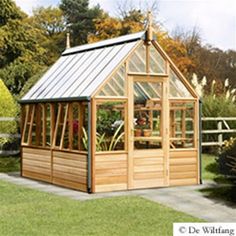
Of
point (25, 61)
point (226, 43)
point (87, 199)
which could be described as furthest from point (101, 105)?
point (226, 43)

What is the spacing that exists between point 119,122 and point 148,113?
2.57 ft

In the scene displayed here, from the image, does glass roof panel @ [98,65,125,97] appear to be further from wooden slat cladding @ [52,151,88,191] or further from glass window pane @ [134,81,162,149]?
wooden slat cladding @ [52,151,88,191]

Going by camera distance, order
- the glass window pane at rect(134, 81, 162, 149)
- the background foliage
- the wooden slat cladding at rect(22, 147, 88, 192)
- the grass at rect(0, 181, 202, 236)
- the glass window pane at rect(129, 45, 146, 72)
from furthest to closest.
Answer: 1. the background foliage
2. the glass window pane at rect(134, 81, 162, 149)
3. the glass window pane at rect(129, 45, 146, 72)
4. the wooden slat cladding at rect(22, 147, 88, 192)
5. the grass at rect(0, 181, 202, 236)

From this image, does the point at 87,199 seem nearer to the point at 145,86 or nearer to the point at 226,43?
the point at 145,86

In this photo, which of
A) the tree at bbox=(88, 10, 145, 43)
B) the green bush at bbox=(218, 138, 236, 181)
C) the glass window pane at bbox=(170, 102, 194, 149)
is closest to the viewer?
the green bush at bbox=(218, 138, 236, 181)

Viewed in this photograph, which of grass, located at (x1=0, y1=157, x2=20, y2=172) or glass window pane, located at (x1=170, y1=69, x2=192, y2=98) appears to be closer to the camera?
glass window pane, located at (x1=170, y1=69, x2=192, y2=98)

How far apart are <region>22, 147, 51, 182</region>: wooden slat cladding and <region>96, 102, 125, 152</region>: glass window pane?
1.64 meters

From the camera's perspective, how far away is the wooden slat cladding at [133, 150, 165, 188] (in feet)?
35.8

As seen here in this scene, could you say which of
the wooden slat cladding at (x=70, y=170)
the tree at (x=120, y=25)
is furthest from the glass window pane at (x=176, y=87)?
the tree at (x=120, y=25)

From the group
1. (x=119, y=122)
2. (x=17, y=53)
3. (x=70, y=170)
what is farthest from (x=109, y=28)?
(x=70, y=170)

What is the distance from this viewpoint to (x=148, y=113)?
453 inches

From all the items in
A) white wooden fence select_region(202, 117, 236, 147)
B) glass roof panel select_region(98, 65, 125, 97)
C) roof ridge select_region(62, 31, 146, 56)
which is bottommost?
white wooden fence select_region(202, 117, 236, 147)

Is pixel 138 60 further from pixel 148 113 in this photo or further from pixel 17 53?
pixel 17 53

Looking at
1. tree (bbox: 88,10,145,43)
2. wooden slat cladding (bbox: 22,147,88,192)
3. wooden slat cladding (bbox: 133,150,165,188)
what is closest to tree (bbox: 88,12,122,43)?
tree (bbox: 88,10,145,43)
